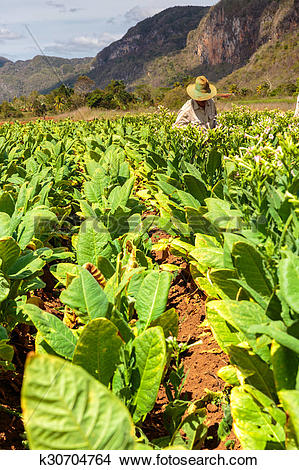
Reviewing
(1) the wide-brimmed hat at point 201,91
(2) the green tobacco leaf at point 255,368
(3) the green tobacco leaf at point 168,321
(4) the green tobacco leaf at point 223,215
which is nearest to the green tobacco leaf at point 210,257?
(4) the green tobacco leaf at point 223,215

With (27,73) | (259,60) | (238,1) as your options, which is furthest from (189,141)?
(238,1)

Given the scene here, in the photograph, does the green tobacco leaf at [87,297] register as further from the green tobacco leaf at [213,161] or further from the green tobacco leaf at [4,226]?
the green tobacco leaf at [213,161]

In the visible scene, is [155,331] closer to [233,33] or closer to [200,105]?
[200,105]

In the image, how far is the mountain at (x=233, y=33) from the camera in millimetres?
107688

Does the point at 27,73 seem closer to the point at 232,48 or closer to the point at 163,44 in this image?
the point at 232,48

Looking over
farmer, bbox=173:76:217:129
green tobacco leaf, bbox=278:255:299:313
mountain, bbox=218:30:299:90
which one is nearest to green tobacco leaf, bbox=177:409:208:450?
green tobacco leaf, bbox=278:255:299:313

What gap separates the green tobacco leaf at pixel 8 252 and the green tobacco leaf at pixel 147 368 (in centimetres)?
93

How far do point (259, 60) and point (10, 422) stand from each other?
279 ft

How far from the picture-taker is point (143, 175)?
246 inches

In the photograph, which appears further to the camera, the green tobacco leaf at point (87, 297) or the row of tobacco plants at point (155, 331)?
the green tobacco leaf at point (87, 297)

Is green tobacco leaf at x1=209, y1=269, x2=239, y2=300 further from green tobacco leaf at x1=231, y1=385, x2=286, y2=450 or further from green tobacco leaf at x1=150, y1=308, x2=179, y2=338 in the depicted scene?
green tobacco leaf at x1=231, y1=385, x2=286, y2=450

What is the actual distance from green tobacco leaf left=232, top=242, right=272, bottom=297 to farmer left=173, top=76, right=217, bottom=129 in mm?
5347

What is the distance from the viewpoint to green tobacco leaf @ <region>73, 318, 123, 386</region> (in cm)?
141
